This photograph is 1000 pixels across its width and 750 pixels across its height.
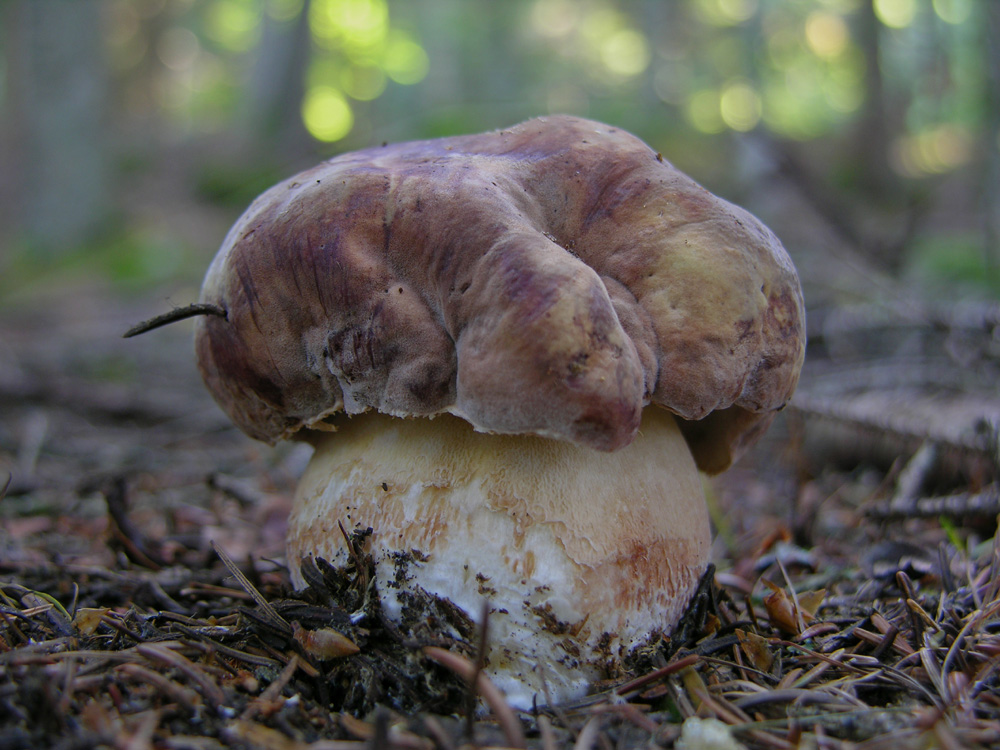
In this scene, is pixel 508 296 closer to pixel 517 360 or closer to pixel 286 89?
pixel 517 360

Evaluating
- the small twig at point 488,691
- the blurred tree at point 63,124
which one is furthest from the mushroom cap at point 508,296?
the blurred tree at point 63,124

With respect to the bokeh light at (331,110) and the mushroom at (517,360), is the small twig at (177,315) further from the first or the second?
the bokeh light at (331,110)

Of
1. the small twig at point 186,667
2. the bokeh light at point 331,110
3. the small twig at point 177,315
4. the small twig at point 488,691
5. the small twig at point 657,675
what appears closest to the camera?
the small twig at point 488,691

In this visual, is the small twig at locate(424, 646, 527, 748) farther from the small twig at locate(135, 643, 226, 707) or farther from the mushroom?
the small twig at locate(135, 643, 226, 707)

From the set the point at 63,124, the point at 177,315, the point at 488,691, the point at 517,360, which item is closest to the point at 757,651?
the point at 488,691

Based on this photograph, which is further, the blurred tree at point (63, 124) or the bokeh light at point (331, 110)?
the bokeh light at point (331, 110)

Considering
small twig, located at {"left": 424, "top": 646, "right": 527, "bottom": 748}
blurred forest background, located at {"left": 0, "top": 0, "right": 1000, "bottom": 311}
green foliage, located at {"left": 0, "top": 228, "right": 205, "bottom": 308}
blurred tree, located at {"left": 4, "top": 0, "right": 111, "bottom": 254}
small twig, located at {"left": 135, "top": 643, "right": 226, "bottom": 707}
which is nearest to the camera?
small twig, located at {"left": 424, "top": 646, "right": 527, "bottom": 748}

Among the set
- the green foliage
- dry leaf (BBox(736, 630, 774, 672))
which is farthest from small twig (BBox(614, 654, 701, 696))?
the green foliage

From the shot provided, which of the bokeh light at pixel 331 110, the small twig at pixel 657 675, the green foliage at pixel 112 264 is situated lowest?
the green foliage at pixel 112 264
